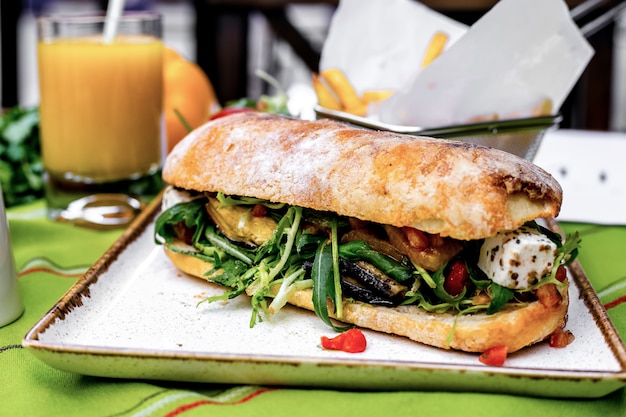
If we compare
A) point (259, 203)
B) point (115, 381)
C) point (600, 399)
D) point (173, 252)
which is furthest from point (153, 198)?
point (600, 399)

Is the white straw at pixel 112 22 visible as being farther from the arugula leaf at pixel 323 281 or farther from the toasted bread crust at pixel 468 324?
the toasted bread crust at pixel 468 324

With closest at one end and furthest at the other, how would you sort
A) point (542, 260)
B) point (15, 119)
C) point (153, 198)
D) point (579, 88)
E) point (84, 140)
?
1. point (542, 260)
2. point (84, 140)
3. point (153, 198)
4. point (15, 119)
5. point (579, 88)

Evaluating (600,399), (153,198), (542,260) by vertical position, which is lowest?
(153,198)

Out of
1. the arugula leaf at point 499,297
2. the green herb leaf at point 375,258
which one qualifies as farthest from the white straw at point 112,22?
the arugula leaf at point 499,297

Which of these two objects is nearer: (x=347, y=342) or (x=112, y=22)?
(x=347, y=342)

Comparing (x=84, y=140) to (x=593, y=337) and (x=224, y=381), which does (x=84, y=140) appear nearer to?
(x=224, y=381)

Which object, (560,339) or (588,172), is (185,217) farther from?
(588,172)

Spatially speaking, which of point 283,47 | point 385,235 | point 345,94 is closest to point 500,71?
point 345,94

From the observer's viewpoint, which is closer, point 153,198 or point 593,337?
point 593,337

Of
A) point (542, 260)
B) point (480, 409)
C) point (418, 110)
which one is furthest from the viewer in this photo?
point (418, 110)
